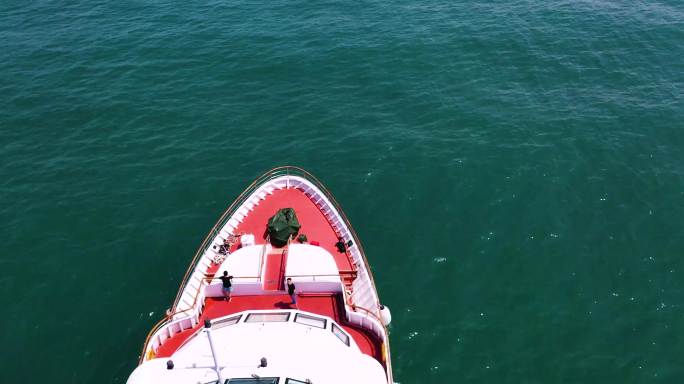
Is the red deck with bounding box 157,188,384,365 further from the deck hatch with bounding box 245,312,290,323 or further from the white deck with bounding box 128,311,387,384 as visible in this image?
the deck hatch with bounding box 245,312,290,323

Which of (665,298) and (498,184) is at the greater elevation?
(498,184)

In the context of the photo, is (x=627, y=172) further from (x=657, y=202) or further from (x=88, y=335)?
(x=88, y=335)

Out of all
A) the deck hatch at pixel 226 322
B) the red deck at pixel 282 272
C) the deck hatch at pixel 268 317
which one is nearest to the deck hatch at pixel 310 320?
the deck hatch at pixel 268 317

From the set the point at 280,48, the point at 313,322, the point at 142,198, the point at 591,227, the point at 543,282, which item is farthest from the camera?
the point at 280,48

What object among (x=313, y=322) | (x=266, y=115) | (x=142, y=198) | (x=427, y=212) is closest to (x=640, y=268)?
(x=427, y=212)

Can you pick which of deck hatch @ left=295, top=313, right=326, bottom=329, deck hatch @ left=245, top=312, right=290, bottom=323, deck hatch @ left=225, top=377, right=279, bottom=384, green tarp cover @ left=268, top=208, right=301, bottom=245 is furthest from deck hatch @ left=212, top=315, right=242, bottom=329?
green tarp cover @ left=268, top=208, right=301, bottom=245

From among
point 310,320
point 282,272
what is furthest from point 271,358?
point 282,272
